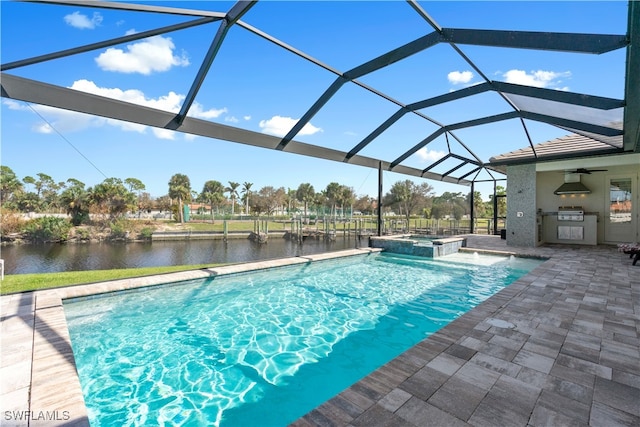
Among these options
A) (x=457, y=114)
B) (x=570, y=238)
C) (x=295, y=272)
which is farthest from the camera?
(x=570, y=238)

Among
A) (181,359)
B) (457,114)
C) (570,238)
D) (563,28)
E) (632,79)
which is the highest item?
(457,114)

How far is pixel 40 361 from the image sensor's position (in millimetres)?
2480

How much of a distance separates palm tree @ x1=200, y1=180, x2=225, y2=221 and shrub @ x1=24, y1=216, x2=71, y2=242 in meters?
27.5

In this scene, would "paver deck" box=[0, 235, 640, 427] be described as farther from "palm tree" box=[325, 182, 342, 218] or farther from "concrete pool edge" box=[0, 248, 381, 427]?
"palm tree" box=[325, 182, 342, 218]

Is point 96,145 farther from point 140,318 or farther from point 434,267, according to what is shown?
point 434,267

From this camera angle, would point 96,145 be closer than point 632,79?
No

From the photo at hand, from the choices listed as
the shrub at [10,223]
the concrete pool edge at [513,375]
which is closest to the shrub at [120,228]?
the shrub at [10,223]

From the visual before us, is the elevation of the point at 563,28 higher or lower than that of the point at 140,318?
higher

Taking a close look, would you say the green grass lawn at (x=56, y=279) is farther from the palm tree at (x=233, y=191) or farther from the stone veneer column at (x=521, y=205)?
the palm tree at (x=233, y=191)

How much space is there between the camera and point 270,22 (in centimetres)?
438

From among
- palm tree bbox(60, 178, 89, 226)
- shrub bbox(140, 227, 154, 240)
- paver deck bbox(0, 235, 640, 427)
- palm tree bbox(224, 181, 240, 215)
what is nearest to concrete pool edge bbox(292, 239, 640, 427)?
paver deck bbox(0, 235, 640, 427)

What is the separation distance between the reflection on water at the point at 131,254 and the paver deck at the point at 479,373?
→ 47.9ft

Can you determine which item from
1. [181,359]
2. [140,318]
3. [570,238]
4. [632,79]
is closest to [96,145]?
[140,318]

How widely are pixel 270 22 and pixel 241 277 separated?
4837mm
